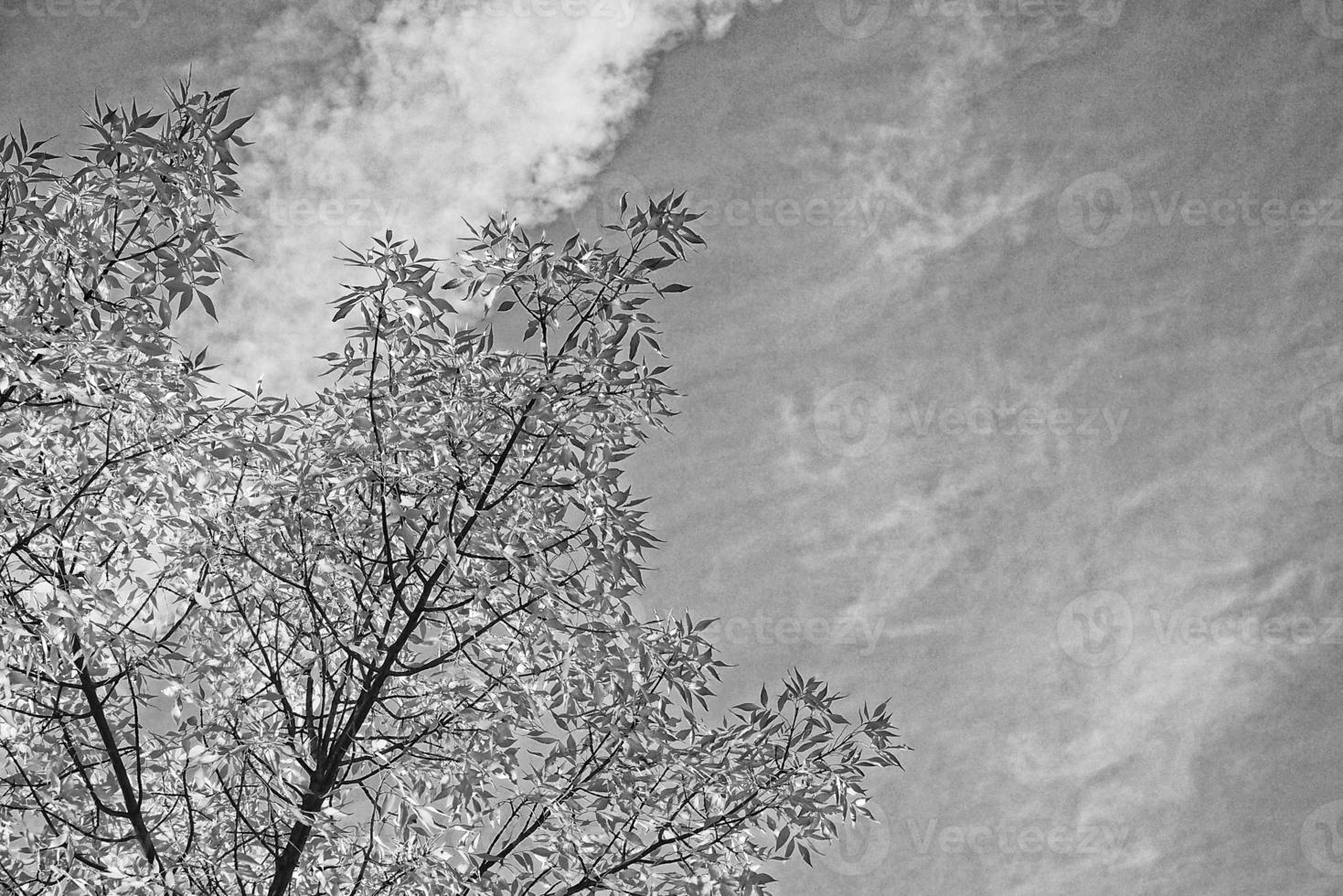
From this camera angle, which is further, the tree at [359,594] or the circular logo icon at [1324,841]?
the circular logo icon at [1324,841]

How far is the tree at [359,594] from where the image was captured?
4199mm

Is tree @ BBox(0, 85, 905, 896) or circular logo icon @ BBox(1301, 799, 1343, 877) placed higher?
circular logo icon @ BBox(1301, 799, 1343, 877)

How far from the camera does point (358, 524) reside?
4910 millimetres

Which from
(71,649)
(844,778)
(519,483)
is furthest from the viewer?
(844,778)

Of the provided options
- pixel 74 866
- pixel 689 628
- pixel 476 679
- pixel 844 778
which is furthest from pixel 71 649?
pixel 844 778

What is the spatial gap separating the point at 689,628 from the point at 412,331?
1962 mm

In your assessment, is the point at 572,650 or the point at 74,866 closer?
the point at 74,866

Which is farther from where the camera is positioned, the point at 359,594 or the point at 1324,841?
the point at 1324,841

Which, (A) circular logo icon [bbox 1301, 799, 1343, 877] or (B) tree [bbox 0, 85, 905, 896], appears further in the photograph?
(A) circular logo icon [bbox 1301, 799, 1343, 877]

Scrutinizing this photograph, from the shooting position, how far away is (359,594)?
4676 millimetres

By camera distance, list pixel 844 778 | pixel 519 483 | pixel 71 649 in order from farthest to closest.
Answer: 1. pixel 844 778
2. pixel 519 483
3. pixel 71 649

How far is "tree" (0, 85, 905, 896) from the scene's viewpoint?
4.20 m

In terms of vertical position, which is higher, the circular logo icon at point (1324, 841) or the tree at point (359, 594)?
the circular logo icon at point (1324, 841)

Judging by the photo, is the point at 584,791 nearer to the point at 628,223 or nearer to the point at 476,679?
the point at 476,679
